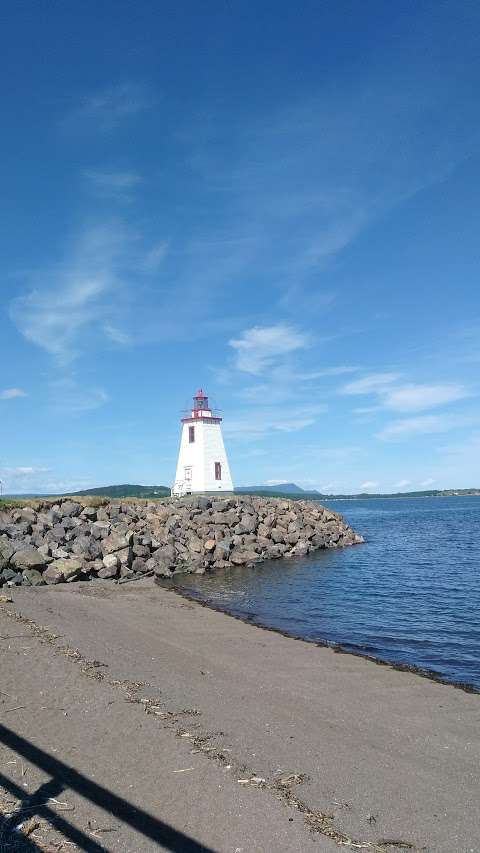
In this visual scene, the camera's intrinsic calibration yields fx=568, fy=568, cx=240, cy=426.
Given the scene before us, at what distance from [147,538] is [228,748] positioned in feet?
67.9

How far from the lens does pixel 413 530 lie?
2142 inches

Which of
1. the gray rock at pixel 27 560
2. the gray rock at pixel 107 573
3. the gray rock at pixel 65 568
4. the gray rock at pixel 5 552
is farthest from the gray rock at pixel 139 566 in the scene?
the gray rock at pixel 5 552

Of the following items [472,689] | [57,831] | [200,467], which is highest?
[200,467]

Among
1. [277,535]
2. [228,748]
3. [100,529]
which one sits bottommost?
[228,748]

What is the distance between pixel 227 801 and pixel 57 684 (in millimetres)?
4117

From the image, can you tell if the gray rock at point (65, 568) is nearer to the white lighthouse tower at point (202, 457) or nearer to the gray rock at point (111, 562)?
the gray rock at point (111, 562)

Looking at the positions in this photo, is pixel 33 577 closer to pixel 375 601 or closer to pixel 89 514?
pixel 89 514

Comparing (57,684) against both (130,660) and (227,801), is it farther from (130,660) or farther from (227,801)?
(227,801)

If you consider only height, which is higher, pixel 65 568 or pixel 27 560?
pixel 27 560

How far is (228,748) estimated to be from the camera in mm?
6973

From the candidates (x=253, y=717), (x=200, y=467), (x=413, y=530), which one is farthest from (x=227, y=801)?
(x=413, y=530)

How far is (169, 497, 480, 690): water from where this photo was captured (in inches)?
529

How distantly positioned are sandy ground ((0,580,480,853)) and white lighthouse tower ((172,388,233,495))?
3504cm

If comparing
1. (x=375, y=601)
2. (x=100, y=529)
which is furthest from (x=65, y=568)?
(x=375, y=601)
